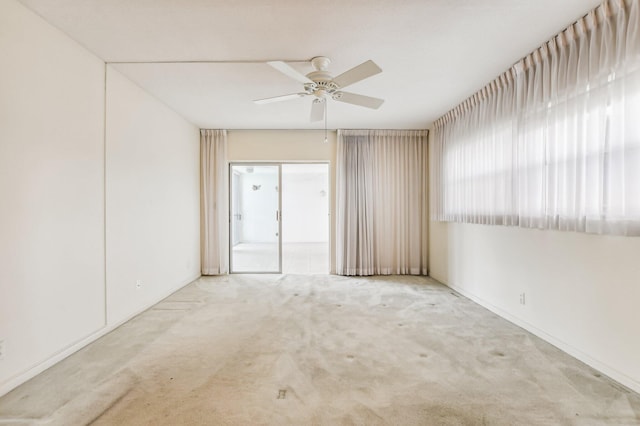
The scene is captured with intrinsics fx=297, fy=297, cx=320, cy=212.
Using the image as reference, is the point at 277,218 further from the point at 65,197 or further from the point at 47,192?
the point at 47,192

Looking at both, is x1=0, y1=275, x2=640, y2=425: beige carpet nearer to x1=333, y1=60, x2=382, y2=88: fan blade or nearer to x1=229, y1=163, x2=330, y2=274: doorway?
x1=333, y1=60, x2=382, y2=88: fan blade

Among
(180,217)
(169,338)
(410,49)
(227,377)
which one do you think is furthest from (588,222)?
(180,217)

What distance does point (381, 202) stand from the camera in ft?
17.3

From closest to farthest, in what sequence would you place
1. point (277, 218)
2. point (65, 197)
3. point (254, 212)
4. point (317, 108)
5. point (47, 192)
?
1. point (47, 192)
2. point (65, 197)
3. point (317, 108)
4. point (277, 218)
5. point (254, 212)

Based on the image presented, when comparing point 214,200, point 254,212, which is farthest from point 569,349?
point 254,212

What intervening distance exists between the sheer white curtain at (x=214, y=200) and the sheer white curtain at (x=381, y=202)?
79.5 inches

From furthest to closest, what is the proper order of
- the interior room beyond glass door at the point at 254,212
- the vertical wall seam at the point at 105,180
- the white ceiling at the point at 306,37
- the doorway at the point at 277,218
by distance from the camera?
the interior room beyond glass door at the point at 254,212, the doorway at the point at 277,218, the vertical wall seam at the point at 105,180, the white ceiling at the point at 306,37

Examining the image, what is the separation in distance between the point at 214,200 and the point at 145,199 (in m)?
1.70

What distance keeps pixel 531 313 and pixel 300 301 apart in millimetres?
2489

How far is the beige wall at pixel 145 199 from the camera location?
2992 mm

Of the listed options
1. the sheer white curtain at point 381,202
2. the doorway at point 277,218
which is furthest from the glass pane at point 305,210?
the sheer white curtain at point 381,202

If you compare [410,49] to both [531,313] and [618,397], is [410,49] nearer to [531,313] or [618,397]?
[531,313]

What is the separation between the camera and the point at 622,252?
202 centimetres

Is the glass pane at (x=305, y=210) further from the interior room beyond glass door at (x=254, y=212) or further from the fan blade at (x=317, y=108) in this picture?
the fan blade at (x=317, y=108)
